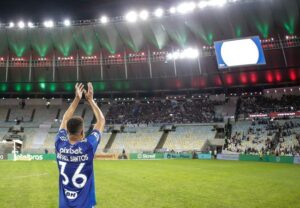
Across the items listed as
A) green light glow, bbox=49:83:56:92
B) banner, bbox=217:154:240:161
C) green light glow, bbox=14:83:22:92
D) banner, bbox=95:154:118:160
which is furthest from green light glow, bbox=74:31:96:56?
banner, bbox=217:154:240:161

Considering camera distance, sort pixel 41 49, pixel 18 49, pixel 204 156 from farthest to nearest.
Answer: pixel 41 49, pixel 18 49, pixel 204 156

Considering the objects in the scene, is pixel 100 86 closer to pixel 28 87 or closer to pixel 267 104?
pixel 28 87

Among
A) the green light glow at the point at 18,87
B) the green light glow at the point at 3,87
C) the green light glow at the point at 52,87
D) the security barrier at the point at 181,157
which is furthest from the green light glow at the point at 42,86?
the security barrier at the point at 181,157

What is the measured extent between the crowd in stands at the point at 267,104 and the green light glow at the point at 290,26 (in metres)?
12.2

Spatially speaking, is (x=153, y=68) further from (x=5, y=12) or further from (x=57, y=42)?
(x=5, y=12)

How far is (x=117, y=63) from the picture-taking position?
225 ft

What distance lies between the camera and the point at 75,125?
4.55 metres

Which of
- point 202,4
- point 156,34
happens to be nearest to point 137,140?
point 156,34

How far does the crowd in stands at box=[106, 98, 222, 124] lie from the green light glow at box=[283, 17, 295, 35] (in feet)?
62.4

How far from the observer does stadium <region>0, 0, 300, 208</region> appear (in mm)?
52781

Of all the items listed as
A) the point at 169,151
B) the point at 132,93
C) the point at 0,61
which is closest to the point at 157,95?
the point at 132,93

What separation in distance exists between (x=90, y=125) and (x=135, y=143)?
36.2 feet

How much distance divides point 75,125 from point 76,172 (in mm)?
660

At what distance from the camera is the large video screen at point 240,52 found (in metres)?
50.0
